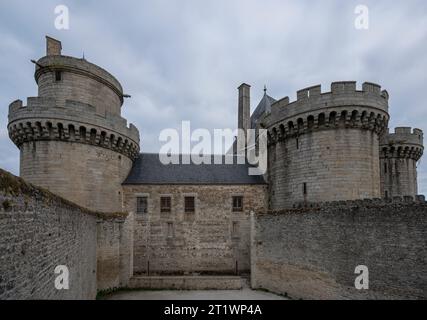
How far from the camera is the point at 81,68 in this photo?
676 inches

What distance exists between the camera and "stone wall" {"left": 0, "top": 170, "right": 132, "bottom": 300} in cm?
445

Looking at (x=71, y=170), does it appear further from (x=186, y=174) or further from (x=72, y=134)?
(x=186, y=174)

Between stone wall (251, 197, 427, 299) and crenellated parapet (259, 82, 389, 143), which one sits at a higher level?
crenellated parapet (259, 82, 389, 143)

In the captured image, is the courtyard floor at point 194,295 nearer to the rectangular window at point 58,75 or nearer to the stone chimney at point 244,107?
the rectangular window at point 58,75

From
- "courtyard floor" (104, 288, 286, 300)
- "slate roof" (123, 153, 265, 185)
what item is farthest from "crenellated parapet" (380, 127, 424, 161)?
"courtyard floor" (104, 288, 286, 300)

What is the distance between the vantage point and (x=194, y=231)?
18.9 meters

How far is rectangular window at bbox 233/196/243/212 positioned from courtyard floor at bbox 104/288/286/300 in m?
5.71

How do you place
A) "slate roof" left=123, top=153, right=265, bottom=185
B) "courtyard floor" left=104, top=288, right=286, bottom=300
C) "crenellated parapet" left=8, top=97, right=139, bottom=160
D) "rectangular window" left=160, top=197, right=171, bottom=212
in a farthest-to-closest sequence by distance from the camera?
"slate roof" left=123, top=153, right=265, bottom=185 → "rectangular window" left=160, top=197, right=171, bottom=212 → "crenellated parapet" left=8, top=97, right=139, bottom=160 → "courtyard floor" left=104, top=288, right=286, bottom=300

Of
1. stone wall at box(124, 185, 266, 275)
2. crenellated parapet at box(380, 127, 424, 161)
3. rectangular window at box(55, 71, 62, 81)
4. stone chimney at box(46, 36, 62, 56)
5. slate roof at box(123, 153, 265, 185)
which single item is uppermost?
stone chimney at box(46, 36, 62, 56)

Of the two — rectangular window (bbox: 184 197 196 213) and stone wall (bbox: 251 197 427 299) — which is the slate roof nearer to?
rectangular window (bbox: 184 197 196 213)

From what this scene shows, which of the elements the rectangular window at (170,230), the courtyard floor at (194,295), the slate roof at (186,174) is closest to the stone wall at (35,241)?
the courtyard floor at (194,295)

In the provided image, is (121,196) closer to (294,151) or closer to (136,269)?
(136,269)

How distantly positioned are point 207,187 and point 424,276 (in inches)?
525

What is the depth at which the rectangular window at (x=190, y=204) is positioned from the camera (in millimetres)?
19078
